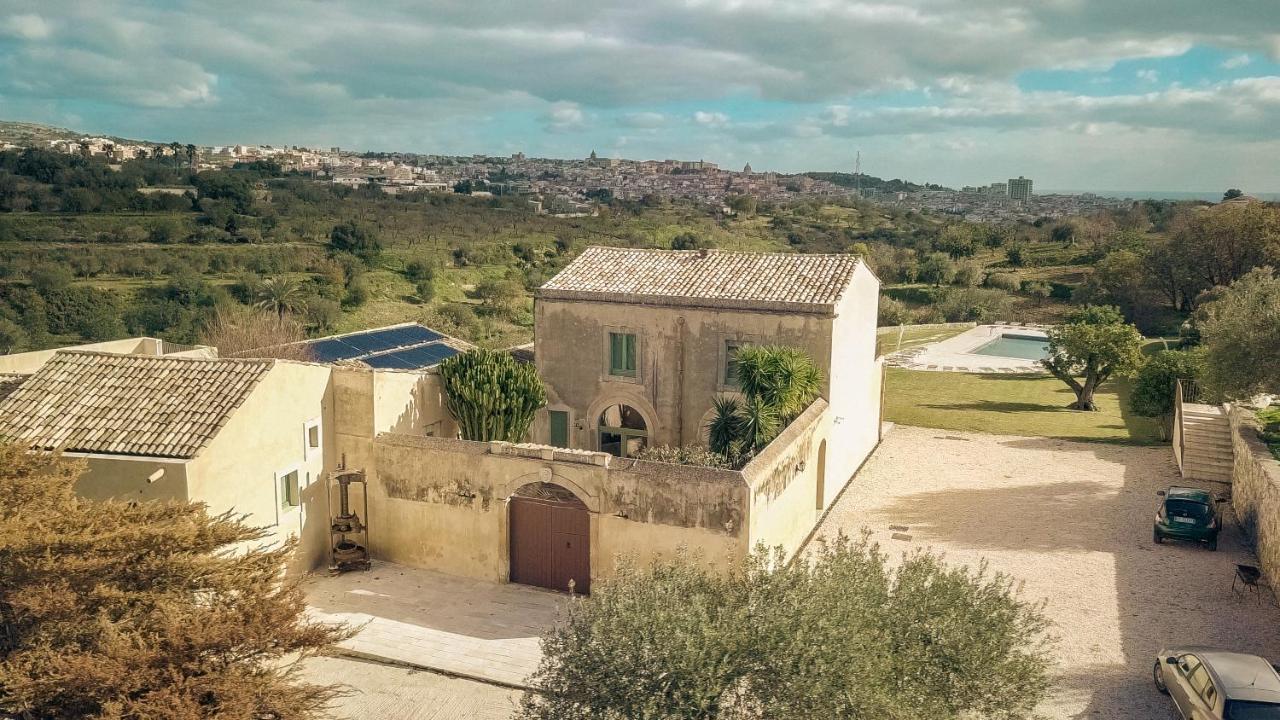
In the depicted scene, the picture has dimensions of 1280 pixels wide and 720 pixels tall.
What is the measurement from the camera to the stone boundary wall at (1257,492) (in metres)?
17.3

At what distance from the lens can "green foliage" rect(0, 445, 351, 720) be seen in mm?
9188

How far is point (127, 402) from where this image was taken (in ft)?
53.0

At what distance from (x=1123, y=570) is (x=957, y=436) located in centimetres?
1230

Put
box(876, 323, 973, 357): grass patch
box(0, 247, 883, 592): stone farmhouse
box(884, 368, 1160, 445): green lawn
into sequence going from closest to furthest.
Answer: box(0, 247, 883, 592): stone farmhouse → box(884, 368, 1160, 445): green lawn → box(876, 323, 973, 357): grass patch

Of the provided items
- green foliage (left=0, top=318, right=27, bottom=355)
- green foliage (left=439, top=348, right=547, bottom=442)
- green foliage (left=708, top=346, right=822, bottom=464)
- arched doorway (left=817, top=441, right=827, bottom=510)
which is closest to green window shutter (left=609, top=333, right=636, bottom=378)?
green foliage (left=708, top=346, right=822, bottom=464)

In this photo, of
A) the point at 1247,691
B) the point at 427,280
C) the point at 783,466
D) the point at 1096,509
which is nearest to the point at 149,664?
the point at 783,466

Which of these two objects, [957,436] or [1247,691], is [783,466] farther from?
[957,436]

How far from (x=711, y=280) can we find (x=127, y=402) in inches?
548

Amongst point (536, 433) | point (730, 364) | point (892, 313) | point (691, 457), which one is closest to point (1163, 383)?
point (730, 364)

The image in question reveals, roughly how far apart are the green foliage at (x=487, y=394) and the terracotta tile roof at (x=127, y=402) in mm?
4591

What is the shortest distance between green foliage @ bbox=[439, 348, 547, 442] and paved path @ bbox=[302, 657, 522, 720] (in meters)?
6.62

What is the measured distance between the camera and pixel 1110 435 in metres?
30.4

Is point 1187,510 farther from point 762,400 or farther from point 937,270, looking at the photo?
point 937,270

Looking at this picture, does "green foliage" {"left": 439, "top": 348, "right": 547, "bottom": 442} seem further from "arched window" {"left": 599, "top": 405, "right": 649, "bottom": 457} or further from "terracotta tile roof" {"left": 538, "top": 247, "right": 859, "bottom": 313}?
"terracotta tile roof" {"left": 538, "top": 247, "right": 859, "bottom": 313}
